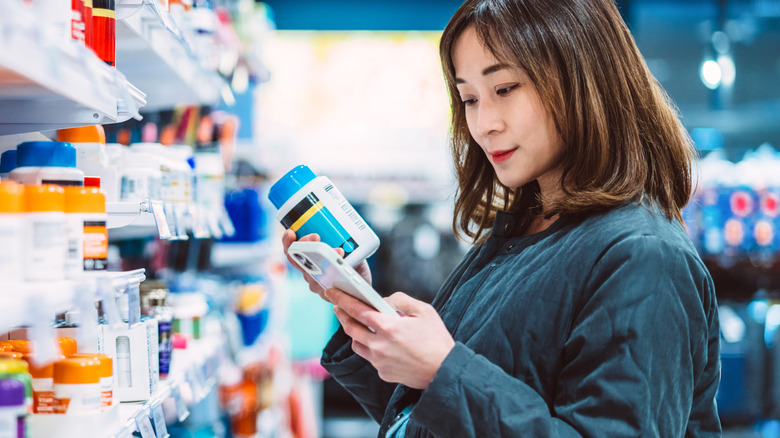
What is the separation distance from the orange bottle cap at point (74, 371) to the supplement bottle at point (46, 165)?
28 centimetres

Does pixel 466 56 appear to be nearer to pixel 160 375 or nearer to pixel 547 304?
pixel 547 304

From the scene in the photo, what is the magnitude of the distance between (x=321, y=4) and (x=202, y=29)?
361 centimetres

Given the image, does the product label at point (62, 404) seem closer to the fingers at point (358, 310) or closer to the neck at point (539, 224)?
the fingers at point (358, 310)

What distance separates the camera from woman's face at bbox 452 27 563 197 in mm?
1371

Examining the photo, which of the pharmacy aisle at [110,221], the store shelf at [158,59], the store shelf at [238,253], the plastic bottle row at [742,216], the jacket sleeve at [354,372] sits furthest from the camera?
the plastic bottle row at [742,216]

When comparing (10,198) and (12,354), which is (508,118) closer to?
(10,198)

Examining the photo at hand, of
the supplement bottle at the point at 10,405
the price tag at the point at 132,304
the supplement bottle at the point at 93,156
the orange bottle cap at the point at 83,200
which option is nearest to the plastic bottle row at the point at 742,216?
the supplement bottle at the point at 93,156

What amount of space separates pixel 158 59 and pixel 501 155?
3.10 ft

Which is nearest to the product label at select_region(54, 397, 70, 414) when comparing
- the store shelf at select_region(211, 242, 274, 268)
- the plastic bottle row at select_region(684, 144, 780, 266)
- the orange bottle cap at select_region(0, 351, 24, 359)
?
the orange bottle cap at select_region(0, 351, 24, 359)

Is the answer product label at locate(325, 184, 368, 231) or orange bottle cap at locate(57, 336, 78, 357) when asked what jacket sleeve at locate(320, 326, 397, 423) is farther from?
orange bottle cap at locate(57, 336, 78, 357)

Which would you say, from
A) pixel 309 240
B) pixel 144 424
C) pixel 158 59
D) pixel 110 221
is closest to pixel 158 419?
pixel 144 424

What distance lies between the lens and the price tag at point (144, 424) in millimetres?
1367

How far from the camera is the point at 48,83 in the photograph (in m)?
0.93

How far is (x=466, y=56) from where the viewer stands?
144 centimetres
